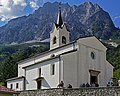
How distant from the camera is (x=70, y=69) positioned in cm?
4100

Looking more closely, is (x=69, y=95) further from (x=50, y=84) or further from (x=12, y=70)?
(x=12, y=70)

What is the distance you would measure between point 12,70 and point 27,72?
3155 cm

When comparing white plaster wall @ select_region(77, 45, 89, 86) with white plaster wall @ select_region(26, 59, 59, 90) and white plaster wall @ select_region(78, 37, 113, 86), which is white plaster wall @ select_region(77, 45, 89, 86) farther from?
white plaster wall @ select_region(26, 59, 59, 90)

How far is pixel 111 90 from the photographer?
26.0 m

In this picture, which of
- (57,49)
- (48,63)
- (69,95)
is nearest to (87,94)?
(69,95)

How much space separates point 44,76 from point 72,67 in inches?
203

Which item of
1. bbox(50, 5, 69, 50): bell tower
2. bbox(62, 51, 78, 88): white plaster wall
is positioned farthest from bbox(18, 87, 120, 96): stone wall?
bbox(50, 5, 69, 50): bell tower

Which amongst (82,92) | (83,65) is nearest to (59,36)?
(83,65)

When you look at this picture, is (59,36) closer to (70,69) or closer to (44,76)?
(44,76)

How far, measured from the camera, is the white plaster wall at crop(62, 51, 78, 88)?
40.2 metres

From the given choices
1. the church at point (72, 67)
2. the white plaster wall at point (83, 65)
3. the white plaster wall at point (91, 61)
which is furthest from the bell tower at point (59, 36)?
the white plaster wall at point (83, 65)

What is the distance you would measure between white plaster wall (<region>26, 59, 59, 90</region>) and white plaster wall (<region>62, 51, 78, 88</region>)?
1.20 metres

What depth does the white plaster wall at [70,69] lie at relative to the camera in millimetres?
40250

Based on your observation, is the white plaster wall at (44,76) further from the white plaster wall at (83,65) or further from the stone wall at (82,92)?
the stone wall at (82,92)
